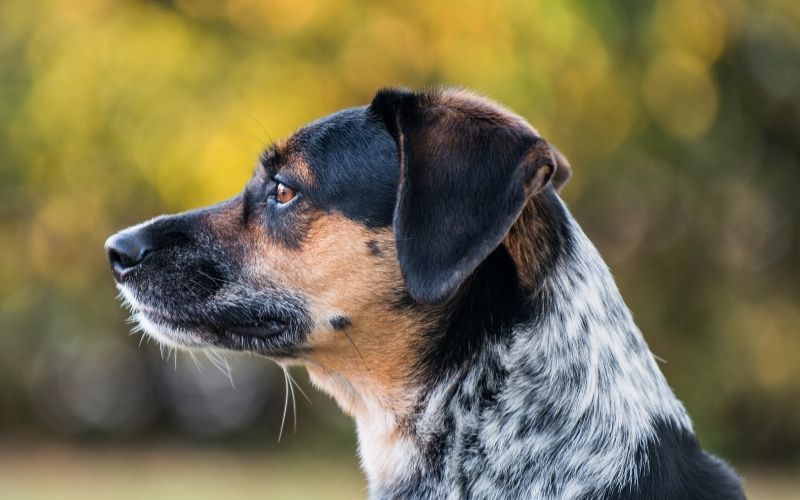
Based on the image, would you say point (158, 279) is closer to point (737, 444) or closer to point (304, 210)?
point (304, 210)

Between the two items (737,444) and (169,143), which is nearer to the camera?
(169,143)

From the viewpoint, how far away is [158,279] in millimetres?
4051

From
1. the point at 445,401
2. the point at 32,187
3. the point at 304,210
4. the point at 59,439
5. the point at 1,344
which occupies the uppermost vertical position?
the point at 304,210

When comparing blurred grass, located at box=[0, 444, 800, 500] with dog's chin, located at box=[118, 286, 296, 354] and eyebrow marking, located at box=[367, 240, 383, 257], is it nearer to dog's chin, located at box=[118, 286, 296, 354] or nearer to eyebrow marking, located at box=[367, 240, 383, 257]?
dog's chin, located at box=[118, 286, 296, 354]

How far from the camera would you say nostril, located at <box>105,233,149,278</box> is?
407 centimetres

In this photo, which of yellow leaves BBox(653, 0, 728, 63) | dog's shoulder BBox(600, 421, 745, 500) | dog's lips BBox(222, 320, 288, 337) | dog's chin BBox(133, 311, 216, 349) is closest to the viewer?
dog's shoulder BBox(600, 421, 745, 500)

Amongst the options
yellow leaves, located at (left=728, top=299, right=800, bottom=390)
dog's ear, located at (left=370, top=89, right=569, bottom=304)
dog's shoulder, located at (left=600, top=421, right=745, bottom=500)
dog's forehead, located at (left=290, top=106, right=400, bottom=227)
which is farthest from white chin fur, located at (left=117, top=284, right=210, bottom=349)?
yellow leaves, located at (left=728, top=299, right=800, bottom=390)

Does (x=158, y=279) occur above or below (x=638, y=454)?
below

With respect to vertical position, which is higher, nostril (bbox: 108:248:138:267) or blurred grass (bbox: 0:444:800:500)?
nostril (bbox: 108:248:138:267)

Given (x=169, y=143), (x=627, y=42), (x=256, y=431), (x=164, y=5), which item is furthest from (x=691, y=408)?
(x=164, y=5)

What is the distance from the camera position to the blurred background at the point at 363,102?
10.7 m

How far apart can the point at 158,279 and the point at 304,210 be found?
24.8 inches

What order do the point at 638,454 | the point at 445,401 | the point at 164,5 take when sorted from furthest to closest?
1. the point at 164,5
2. the point at 445,401
3. the point at 638,454

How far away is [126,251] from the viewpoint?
407 centimetres
